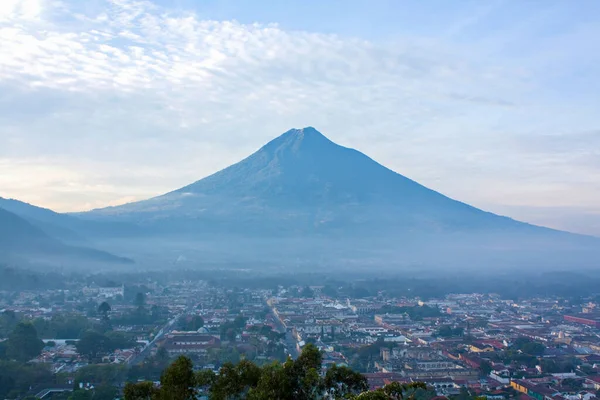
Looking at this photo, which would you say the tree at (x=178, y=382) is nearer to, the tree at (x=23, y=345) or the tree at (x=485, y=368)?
the tree at (x=23, y=345)

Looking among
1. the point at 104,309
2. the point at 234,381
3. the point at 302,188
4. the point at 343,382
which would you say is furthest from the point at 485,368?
the point at 302,188

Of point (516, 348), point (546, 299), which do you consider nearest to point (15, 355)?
point (516, 348)

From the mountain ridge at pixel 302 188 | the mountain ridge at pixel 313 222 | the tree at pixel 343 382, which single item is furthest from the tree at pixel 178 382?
the mountain ridge at pixel 302 188

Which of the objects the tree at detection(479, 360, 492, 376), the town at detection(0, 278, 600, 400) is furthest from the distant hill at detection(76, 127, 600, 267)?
the tree at detection(479, 360, 492, 376)

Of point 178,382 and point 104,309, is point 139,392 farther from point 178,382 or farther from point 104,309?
point 104,309

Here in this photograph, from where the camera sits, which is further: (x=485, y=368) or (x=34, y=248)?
(x=34, y=248)

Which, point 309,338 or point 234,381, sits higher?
point 234,381

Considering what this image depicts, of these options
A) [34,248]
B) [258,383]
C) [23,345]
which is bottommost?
[23,345]
